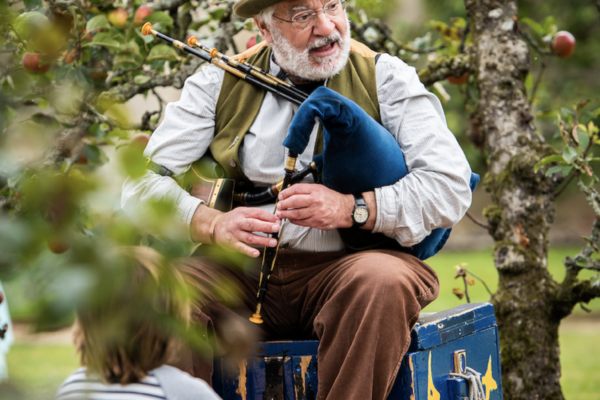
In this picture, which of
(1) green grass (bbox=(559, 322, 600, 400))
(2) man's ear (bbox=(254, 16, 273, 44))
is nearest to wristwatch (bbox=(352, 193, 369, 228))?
(2) man's ear (bbox=(254, 16, 273, 44))

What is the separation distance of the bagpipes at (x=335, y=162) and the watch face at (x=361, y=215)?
0.05m

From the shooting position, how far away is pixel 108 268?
0.34m

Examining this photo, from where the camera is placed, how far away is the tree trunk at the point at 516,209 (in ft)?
7.65

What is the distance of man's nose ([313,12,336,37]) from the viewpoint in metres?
1.85

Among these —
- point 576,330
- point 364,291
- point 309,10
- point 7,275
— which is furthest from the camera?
point 576,330

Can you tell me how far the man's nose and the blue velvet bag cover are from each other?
16.3 inches

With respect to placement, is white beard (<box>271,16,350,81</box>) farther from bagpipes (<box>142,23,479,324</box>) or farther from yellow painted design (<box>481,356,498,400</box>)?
yellow painted design (<box>481,356,498,400</box>)

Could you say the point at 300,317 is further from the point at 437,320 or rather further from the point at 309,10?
the point at 309,10

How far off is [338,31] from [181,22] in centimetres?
108

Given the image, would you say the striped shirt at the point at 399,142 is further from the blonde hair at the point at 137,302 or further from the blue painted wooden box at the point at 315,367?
the blonde hair at the point at 137,302

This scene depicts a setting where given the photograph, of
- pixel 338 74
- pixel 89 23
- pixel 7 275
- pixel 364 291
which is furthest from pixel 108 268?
pixel 89 23

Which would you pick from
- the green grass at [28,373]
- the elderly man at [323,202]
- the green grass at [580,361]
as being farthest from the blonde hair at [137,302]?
the green grass at [580,361]

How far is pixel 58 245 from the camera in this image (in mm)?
348

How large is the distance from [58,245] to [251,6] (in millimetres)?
1720
